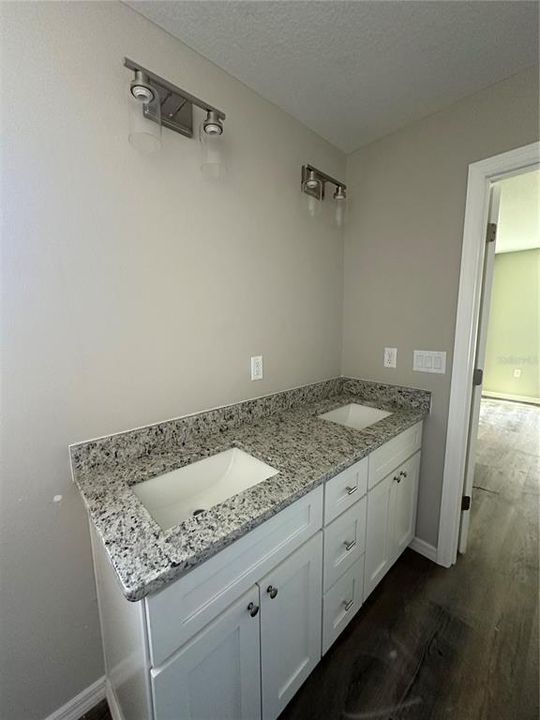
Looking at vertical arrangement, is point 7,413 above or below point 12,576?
above

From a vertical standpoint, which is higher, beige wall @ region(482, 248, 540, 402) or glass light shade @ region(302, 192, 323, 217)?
glass light shade @ region(302, 192, 323, 217)

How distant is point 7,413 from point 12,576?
0.50 m

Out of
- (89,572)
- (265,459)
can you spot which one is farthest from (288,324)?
(89,572)

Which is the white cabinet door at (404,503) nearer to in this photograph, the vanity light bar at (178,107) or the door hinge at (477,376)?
the door hinge at (477,376)

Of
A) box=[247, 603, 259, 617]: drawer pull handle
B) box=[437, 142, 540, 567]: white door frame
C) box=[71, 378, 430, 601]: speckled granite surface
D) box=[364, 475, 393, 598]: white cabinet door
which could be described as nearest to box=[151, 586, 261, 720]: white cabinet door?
box=[247, 603, 259, 617]: drawer pull handle

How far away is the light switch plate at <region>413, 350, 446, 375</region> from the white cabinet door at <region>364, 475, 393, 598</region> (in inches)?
24.8

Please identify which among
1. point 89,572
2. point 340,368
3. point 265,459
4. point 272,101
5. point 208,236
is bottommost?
point 89,572

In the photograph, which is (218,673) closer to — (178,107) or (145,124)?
(145,124)

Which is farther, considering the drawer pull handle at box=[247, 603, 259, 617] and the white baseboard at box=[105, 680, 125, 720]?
the white baseboard at box=[105, 680, 125, 720]

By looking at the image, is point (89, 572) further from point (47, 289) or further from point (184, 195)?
point (184, 195)

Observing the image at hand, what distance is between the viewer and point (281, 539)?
0.89m

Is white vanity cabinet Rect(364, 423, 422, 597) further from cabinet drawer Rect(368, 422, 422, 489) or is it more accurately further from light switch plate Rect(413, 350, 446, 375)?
light switch plate Rect(413, 350, 446, 375)

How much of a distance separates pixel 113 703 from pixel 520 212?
436 centimetres

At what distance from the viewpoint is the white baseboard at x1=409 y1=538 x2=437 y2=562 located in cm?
172
